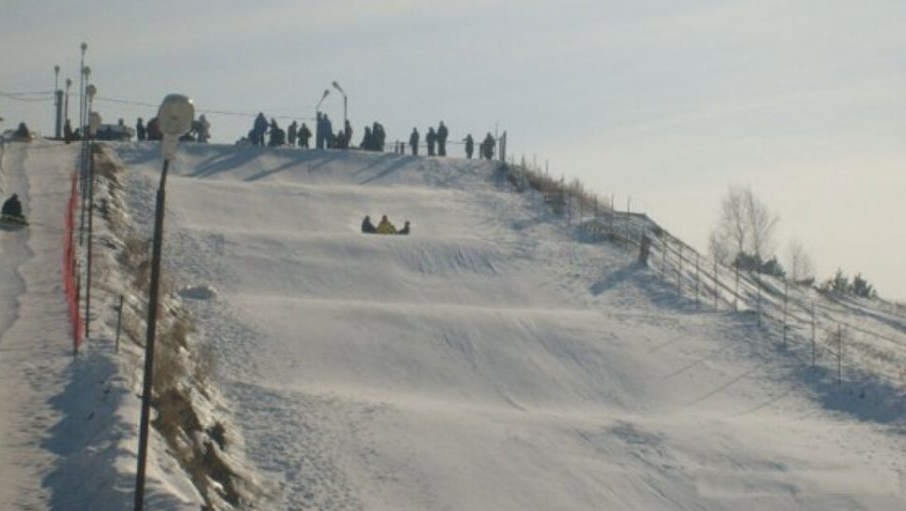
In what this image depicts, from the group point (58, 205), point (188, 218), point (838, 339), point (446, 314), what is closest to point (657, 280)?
point (838, 339)

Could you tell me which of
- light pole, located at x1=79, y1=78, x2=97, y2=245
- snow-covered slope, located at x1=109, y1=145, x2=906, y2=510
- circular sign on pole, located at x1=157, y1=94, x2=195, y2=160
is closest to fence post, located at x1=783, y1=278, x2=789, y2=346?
snow-covered slope, located at x1=109, y1=145, x2=906, y2=510

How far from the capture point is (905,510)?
32562 millimetres

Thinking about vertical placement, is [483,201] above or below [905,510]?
above

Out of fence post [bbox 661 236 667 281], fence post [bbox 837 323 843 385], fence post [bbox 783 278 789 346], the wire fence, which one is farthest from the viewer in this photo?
fence post [bbox 661 236 667 281]

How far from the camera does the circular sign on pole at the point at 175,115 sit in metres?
17.2

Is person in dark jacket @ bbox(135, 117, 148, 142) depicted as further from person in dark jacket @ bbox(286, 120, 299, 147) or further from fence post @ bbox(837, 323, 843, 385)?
fence post @ bbox(837, 323, 843, 385)

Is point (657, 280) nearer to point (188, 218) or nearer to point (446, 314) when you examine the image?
point (446, 314)

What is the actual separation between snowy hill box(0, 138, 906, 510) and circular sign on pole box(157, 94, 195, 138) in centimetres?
525

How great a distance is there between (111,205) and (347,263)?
6287 mm

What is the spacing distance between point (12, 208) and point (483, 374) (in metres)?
13.5

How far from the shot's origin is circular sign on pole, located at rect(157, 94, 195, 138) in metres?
17.2

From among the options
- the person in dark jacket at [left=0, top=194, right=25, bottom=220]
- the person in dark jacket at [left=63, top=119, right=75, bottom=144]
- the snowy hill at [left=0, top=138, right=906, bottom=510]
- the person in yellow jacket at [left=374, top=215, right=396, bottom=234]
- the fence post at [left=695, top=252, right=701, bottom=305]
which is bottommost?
the snowy hill at [left=0, top=138, right=906, bottom=510]

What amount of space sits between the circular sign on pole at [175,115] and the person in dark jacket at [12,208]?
89.2 feet

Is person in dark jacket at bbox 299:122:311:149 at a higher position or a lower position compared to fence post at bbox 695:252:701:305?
higher
